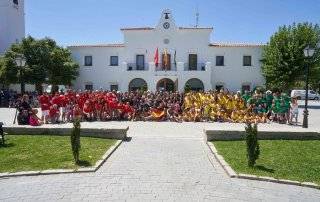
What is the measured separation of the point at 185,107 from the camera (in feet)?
70.4

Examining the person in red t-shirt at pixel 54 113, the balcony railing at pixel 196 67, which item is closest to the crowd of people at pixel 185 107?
the person in red t-shirt at pixel 54 113

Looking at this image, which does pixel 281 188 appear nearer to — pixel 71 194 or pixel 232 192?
pixel 232 192

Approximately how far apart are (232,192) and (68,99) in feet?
43.6

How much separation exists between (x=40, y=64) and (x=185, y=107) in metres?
21.9

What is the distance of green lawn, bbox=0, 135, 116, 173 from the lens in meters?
9.95

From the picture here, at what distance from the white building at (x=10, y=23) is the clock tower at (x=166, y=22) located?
1846 centimetres

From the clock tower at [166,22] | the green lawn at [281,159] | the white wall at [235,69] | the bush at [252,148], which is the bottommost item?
the green lawn at [281,159]

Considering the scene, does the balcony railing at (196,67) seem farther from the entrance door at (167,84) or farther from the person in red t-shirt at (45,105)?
the person in red t-shirt at (45,105)

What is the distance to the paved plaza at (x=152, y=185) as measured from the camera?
25.2 feet

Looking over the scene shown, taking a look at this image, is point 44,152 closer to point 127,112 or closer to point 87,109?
point 87,109

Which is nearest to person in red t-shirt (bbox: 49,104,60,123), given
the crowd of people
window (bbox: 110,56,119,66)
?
the crowd of people

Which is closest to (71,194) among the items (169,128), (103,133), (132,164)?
(132,164)

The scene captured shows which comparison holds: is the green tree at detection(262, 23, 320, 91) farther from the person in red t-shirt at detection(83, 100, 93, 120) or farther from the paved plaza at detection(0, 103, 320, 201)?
the paved plaza at detection(0, 103, 320, 201)

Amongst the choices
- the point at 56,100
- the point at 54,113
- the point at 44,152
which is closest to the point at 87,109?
the point at 56,100
